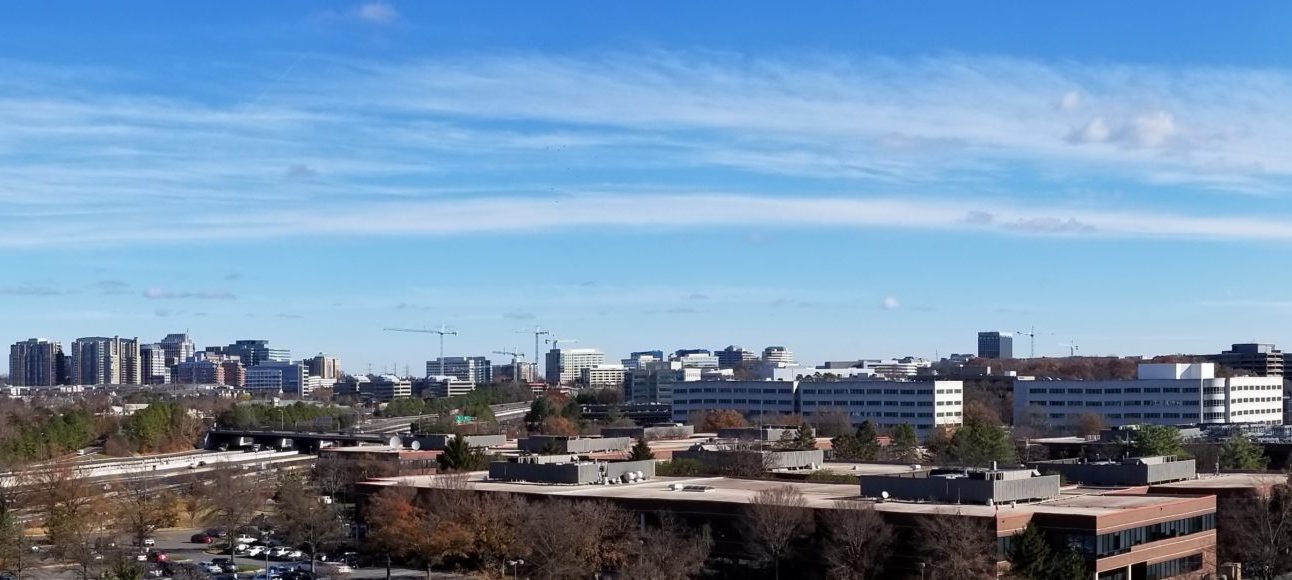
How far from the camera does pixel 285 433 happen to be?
123938 mm

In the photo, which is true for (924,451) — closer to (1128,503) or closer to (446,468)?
(446,468)

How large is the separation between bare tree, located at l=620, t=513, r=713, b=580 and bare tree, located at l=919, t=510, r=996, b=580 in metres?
7.07

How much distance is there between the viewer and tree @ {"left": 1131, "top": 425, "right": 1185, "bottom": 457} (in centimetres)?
6386

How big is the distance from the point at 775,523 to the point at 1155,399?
85.9 meters

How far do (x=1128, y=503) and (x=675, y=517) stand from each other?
1359 centimetres

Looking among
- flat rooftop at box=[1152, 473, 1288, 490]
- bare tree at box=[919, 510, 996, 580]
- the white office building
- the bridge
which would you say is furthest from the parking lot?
the white office building

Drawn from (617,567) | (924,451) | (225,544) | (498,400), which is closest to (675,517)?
(617,567)

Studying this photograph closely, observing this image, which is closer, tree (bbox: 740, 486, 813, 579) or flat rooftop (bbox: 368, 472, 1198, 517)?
flat rooftop (bbox: 368, 472, 1198, 517)

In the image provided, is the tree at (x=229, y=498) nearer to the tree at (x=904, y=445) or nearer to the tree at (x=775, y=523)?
the tree at (x=775, y=523)

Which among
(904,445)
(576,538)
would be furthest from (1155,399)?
(576,538)

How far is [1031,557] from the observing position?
38750mm

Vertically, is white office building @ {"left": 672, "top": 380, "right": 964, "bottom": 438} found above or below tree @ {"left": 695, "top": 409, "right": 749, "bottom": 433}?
above

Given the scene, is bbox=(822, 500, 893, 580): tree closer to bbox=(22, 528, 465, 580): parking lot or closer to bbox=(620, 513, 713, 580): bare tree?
bbox=(620, 513, 713, 580): bare tree

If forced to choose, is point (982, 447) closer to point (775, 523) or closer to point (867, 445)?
point (867, 445)
